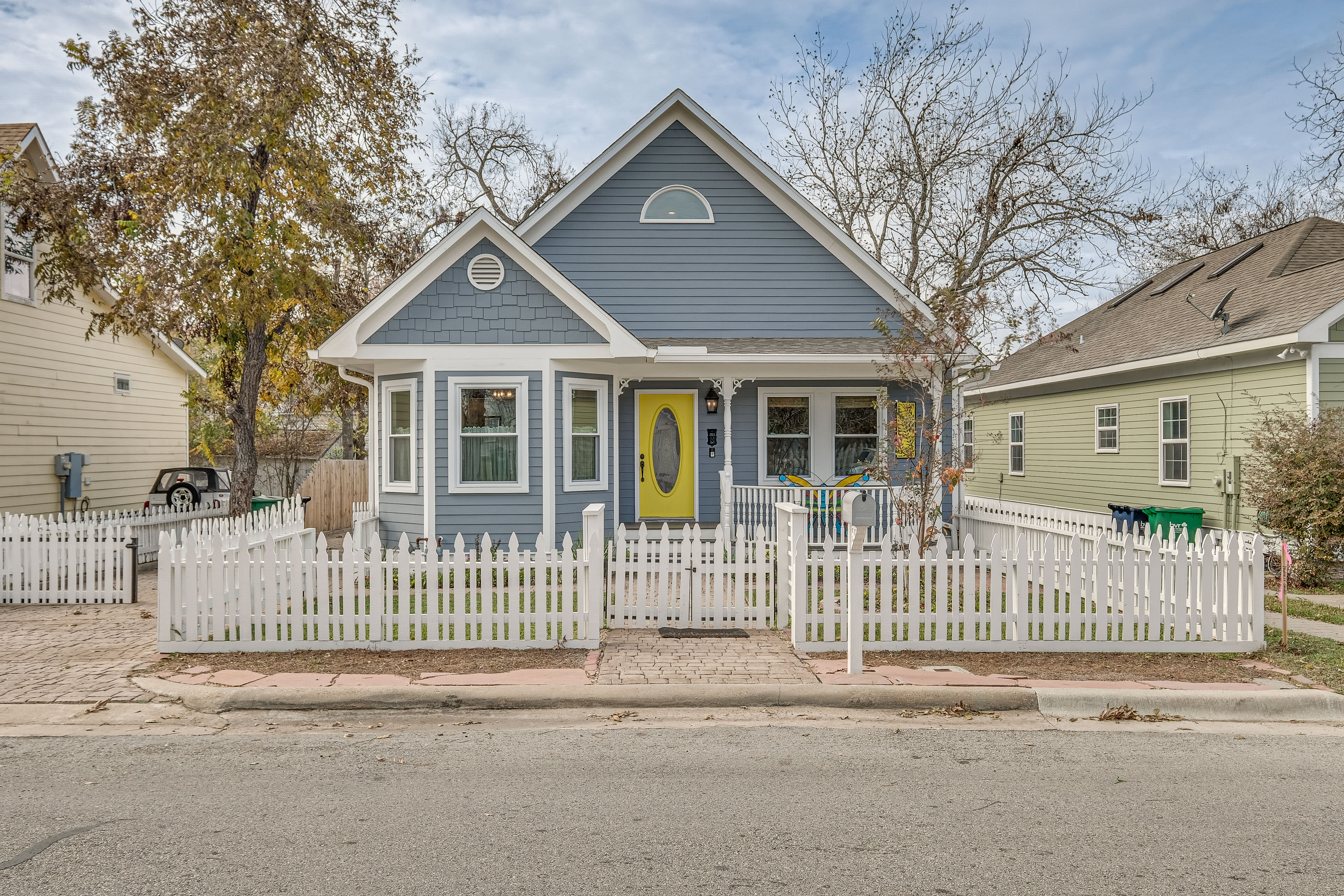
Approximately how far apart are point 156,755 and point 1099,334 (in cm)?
2056

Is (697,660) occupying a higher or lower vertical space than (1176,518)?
lower

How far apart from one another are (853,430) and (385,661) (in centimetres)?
974

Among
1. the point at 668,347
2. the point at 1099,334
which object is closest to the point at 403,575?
the point at 668,347

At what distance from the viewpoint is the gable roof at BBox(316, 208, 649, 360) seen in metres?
12.0

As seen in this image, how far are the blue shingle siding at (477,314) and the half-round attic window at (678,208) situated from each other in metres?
3.88

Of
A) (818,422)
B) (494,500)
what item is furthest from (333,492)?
(818,422)

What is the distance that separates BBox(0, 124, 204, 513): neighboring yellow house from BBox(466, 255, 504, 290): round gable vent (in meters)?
8.02

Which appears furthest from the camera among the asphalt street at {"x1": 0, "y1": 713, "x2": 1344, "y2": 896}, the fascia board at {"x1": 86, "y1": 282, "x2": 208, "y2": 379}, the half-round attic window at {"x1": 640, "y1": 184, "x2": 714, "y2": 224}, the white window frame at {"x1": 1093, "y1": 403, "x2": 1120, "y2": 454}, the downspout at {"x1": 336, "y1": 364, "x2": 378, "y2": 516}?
the white window frame at {"x1": 1093, "y1": 403, "x2": 1120, "y2": 454}

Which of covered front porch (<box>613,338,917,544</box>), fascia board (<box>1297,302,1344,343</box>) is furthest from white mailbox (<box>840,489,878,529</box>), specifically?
fascia board (<box>1297,302,1344,343</box>)

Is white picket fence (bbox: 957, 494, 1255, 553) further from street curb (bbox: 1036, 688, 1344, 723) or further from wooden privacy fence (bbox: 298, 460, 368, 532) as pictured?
wooden privacy fence (bbox: 298, 460, 368, 532)

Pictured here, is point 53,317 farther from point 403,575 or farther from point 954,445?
point 954,445

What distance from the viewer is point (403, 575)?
7.60 m

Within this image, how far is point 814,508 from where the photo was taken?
1355 cm

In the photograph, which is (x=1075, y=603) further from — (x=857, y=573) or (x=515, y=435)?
(x=515, y=435)
